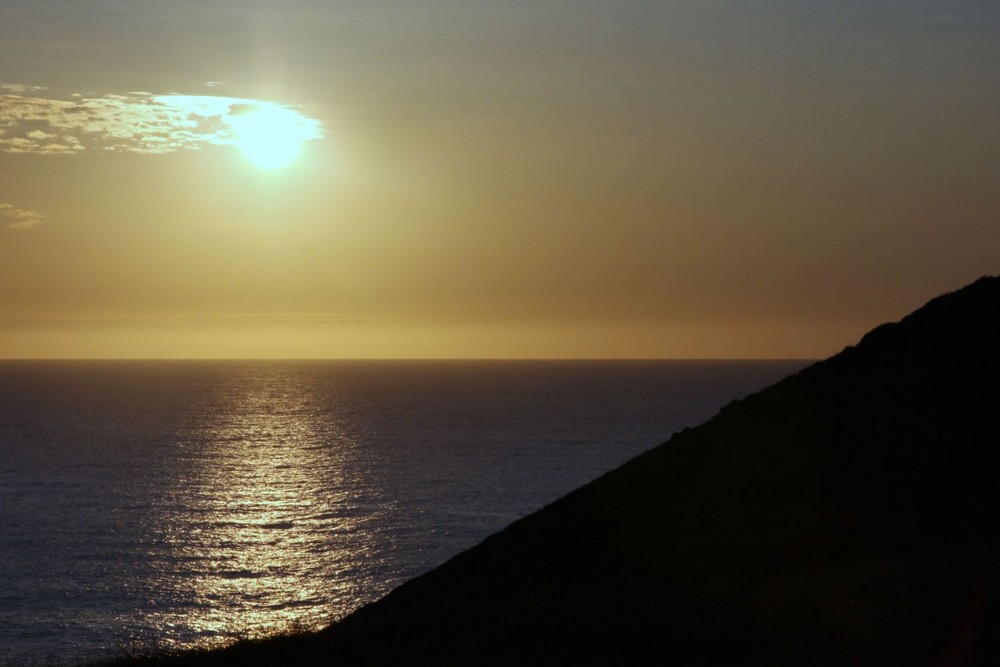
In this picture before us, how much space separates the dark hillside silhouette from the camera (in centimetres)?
1812

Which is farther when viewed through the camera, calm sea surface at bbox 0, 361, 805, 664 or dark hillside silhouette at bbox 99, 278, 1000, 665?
calm sea surface at bbox 0, 361, 805, 664

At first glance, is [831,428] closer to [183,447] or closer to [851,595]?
[851,595]

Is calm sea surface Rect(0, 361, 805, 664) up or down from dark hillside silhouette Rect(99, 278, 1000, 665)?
down

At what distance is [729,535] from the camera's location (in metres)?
30.3

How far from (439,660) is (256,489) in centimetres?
10550

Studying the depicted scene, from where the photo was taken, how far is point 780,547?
2853cm

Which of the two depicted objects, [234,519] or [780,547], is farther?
[234,519]

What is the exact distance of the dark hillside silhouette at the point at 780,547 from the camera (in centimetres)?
1812

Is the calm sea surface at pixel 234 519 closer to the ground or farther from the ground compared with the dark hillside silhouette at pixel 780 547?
closer to the ground

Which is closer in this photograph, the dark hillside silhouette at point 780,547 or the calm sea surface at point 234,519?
the dark hillside silhouette at point 780,547

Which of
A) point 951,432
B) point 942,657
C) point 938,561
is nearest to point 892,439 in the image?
point 951,432

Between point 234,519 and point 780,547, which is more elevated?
point 780,547

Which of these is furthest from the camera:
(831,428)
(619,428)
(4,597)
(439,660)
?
(619,428)

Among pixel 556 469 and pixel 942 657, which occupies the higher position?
pixel 942 657
